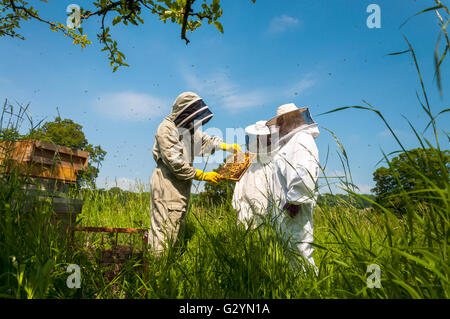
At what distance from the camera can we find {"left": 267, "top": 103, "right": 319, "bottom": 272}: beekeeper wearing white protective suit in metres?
3.34

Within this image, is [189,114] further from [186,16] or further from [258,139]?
[186,16]

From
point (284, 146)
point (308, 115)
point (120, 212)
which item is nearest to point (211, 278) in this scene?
point (284, 146)

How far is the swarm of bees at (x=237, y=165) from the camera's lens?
464cm

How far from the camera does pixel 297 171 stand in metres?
3.38

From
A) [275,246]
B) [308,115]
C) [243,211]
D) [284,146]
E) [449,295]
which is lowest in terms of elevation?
[449,295]

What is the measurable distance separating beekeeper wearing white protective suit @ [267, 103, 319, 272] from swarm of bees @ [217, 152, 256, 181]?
0.71 m

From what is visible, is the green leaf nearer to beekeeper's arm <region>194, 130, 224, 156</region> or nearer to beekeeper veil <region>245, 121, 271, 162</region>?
beekeeper veil <region>245, 121, 271, 162</region>

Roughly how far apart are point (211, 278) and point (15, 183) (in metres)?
1.62

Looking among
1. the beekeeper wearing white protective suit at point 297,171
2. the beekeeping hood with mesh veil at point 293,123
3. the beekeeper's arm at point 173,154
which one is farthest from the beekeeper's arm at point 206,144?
the beekeeping hood with mesh veil at point 293,123

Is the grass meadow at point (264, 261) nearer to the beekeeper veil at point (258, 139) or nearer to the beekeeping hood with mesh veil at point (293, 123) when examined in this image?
the beekeeping hood with mesh veil at point (293, 123)

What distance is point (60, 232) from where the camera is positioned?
7.91 ft

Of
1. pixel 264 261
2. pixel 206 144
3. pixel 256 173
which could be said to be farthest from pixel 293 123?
pixel 264 261


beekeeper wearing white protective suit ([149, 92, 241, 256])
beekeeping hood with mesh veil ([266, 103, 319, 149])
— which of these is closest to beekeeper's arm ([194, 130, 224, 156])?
beekeeper wearing white protective suit ([149, 92, 241, 256])
